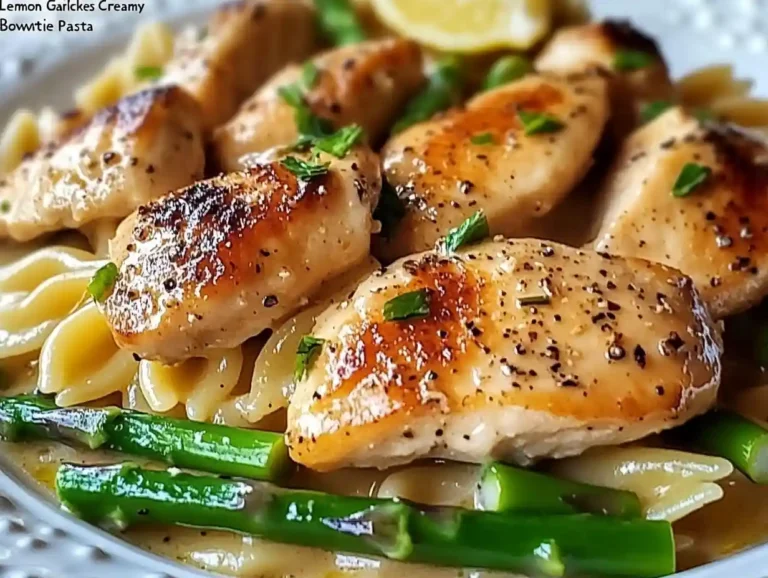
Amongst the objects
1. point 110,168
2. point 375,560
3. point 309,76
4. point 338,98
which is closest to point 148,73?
point 309,76

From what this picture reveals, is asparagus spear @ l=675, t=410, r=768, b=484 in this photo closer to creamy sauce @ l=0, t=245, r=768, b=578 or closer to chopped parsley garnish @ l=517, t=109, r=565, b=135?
creamy sauce @ l=0, t=245, r=768, b=578

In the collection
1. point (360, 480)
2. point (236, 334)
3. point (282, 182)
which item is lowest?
point (360, 480)

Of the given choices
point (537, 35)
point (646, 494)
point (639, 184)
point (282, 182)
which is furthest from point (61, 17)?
point (646, 494)

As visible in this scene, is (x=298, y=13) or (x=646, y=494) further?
(x=298, y=13)

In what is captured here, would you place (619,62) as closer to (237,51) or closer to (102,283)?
(237,51)

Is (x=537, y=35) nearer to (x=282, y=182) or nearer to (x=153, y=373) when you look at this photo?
(x=282, y=182)

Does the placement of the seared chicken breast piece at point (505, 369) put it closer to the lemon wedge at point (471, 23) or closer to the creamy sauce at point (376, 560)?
the creamy sauce at point (376, 560)
